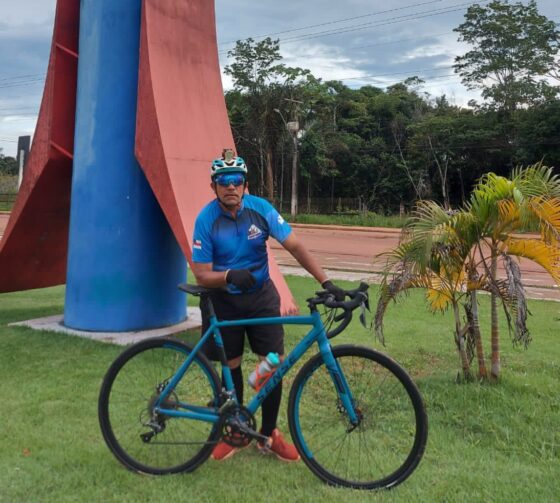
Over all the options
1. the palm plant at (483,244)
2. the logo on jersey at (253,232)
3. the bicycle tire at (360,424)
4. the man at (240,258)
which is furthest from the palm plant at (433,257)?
the logo on jersey at (253,232)

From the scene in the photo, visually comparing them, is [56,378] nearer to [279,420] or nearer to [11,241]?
[279,420]

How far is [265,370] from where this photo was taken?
3205 mm

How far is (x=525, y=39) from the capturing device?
31516 millimetres

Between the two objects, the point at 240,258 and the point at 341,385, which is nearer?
the point at 341,385

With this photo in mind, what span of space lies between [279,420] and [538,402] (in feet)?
5.92

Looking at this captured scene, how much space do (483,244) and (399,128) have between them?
113ft

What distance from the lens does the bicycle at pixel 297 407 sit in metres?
3.00

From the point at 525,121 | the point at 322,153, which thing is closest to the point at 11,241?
the point at 525,121

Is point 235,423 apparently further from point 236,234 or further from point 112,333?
point 112,333

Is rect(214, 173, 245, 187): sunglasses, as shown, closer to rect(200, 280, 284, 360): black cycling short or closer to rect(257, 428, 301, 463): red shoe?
rect(200, 280, 284, 360): black cycling short

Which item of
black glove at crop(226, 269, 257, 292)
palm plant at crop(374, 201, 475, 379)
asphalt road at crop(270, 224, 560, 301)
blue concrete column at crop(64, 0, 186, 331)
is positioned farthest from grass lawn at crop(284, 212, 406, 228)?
black glove at crop(226, 269, 257, 292)

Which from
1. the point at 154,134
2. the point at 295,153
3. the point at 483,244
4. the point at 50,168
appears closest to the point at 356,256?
the point at 50,168

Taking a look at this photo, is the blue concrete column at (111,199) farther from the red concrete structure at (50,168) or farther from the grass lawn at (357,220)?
the grass lawn at (357,220)

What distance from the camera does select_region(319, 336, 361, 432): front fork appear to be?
300cm
